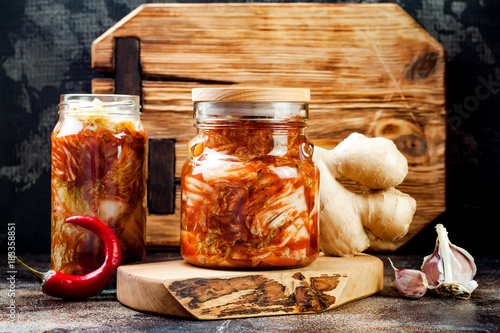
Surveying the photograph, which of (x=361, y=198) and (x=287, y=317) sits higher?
(x=361, y=198)

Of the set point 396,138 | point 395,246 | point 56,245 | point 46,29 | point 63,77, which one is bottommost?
point 395,246

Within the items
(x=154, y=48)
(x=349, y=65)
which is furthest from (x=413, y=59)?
(x=154, y=48)

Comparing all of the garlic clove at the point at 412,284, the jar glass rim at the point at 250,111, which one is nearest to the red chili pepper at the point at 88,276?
the jar glass rim at the point at 250,111

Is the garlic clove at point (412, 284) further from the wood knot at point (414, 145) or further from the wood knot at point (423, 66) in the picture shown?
the wood knot at point (423, 66)

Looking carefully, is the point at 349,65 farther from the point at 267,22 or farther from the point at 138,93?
the point at 138,93

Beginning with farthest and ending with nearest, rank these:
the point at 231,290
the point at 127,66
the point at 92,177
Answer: the point at 127,66, the point at 92,177, the point at 231,290

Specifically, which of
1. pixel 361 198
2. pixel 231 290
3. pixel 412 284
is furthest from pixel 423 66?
pixel 231 290

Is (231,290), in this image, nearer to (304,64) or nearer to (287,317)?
(287,317)
